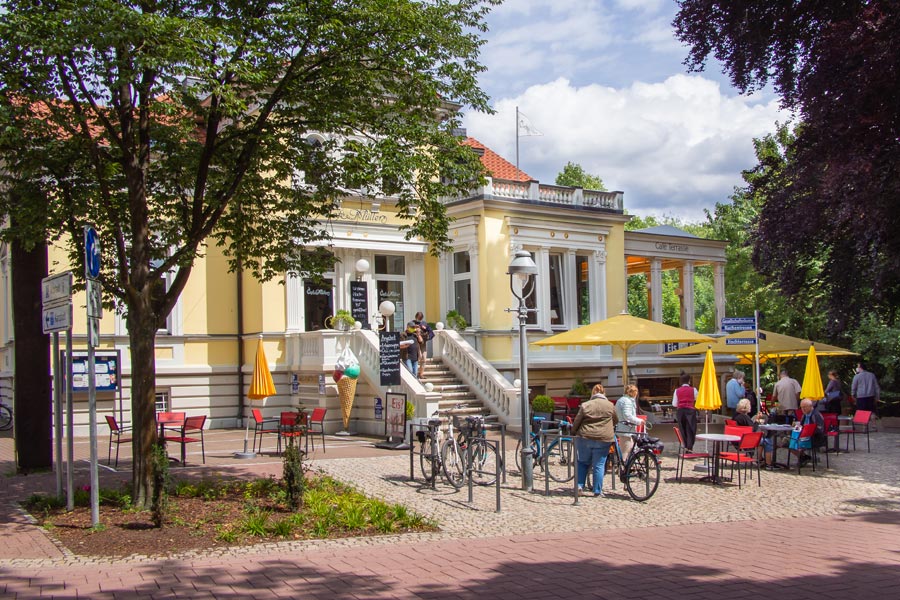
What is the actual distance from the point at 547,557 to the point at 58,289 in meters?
6.68

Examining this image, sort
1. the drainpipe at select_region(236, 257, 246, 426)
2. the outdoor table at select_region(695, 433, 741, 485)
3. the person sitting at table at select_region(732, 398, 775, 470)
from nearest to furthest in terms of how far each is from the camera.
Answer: the outdoor table at select_region(695, 433, 741, 485), the person sitting at table at select_region(732, 398, 775, 470), the drainpipe at select_region(236, 257, 246, 426)

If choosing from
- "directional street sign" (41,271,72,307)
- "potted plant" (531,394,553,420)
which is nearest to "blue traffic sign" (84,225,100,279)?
"directional street sign" (41,271,72,307)

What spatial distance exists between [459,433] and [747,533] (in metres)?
4.99

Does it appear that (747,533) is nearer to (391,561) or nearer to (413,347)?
(391,561)

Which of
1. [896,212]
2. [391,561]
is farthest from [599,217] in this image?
[391,561]

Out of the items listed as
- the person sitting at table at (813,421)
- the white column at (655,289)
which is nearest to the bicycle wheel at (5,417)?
the white column at (655,289)

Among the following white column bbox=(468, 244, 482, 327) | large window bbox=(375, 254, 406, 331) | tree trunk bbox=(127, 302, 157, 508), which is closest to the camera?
tree trunk bbox=(127, 302, 157, 508)

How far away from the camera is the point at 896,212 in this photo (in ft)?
47.7

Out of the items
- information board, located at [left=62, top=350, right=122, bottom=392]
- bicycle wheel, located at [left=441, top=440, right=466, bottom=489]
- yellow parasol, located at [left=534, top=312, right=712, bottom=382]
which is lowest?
bicycle wheel, located at [left=441, top=440, right=466, bottom=489]

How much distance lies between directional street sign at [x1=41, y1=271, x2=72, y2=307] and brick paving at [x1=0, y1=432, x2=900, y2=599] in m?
2.64

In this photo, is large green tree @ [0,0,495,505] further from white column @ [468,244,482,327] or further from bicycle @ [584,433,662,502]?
white column @ [468,244,482,327]

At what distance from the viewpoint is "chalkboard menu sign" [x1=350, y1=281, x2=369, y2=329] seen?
23.9 meters

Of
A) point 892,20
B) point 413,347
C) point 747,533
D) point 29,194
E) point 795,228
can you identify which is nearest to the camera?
point 747,533

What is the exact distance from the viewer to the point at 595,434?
12539 mm
